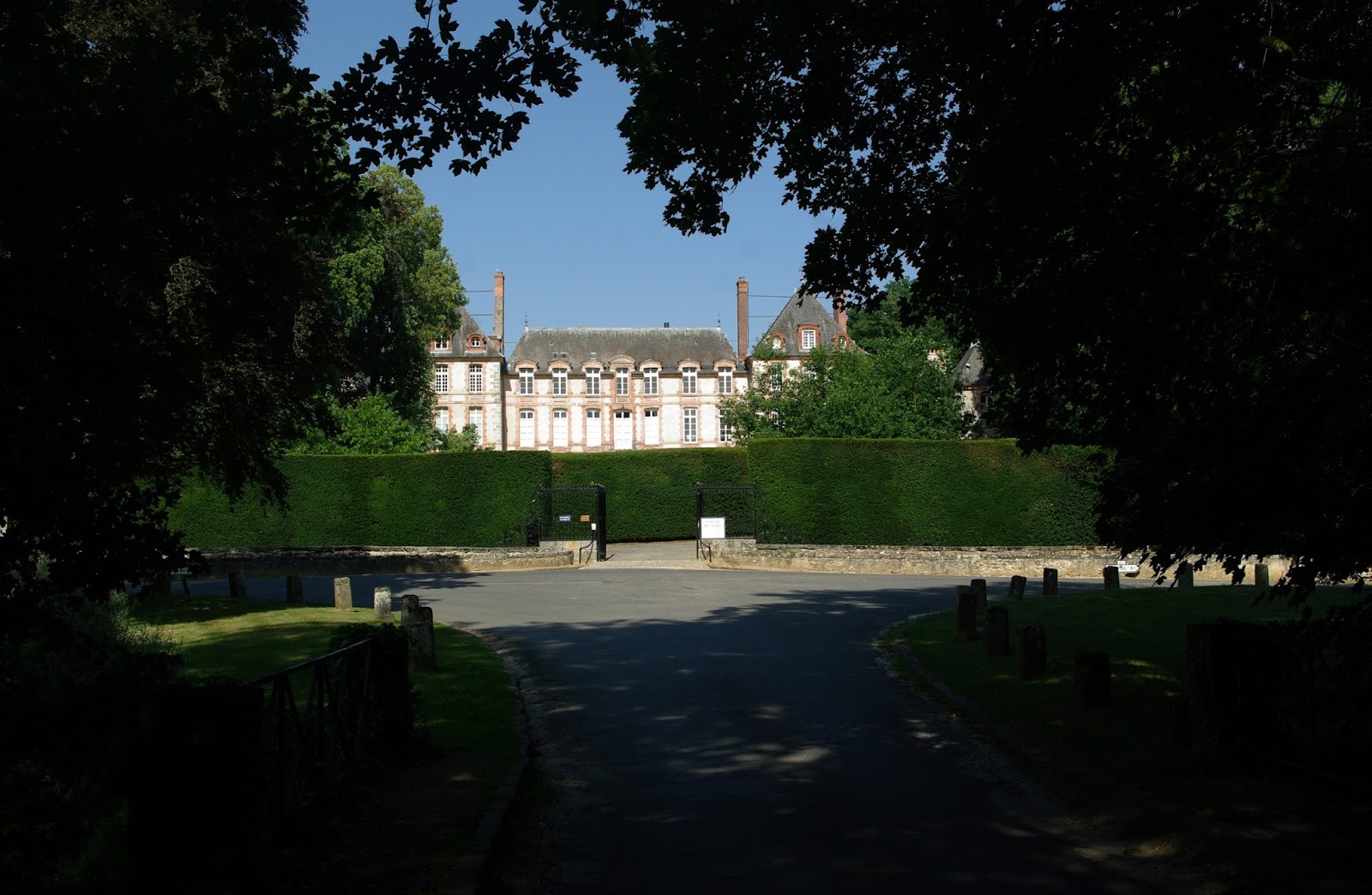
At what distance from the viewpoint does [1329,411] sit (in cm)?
677

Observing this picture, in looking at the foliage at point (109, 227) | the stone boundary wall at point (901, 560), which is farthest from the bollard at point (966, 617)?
the stone boundary wall at point (901, 560)

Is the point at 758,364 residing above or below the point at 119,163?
above

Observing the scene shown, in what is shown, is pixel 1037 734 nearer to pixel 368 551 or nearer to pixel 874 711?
pixel 874 711

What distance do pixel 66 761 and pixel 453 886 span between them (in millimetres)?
2548

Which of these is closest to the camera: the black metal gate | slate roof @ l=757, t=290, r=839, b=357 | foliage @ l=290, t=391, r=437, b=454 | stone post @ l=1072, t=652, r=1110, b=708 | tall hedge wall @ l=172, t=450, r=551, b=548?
stone post @ l=1072, t=652, r=1110, b=708

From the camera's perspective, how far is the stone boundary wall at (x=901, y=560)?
3281cm

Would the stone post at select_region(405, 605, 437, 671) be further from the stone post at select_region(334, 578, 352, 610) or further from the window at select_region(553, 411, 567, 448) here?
the window at select_region(553, 411, 567, 448)

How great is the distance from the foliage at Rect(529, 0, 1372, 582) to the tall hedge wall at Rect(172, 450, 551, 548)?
29.2m

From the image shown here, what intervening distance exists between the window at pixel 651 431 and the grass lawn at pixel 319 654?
184 ft

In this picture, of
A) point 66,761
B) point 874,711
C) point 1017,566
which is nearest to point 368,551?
point 1017,566

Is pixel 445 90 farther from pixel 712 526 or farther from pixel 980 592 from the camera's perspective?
pixel 712 526

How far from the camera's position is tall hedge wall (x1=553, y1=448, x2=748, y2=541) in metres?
41.5

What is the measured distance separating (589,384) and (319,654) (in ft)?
216

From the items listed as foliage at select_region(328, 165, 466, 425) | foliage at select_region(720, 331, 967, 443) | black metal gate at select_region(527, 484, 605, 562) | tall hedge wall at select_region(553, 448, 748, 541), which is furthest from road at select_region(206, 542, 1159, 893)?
foliage at select_region(720, 331, 967, 443)
